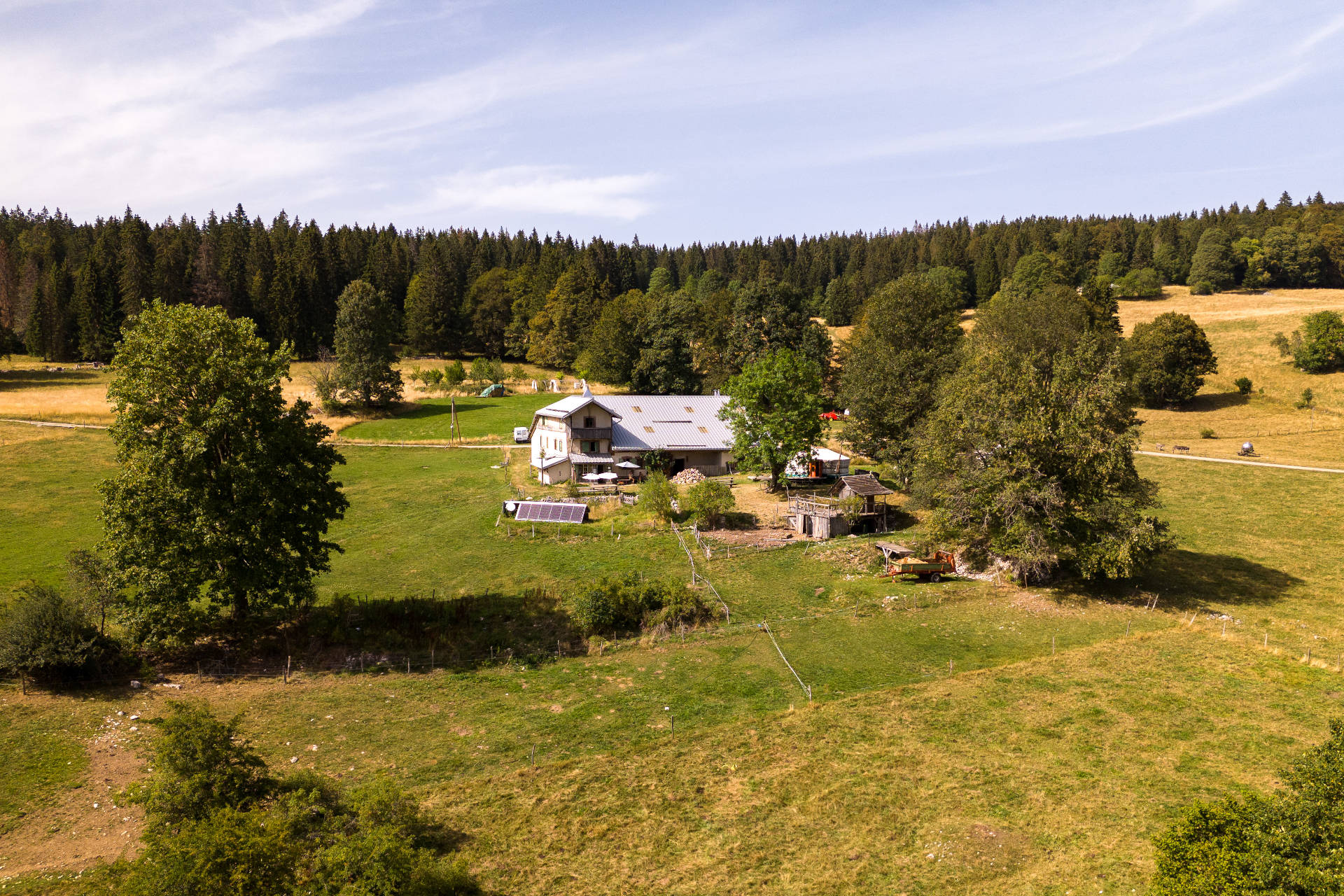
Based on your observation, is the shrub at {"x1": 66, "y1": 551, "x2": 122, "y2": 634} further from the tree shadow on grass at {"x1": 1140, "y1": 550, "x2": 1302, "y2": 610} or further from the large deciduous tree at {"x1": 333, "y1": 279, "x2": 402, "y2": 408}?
the large deciduous tree at {"x1": 333, "y1": 279, "x2": 402, "y2": 408}

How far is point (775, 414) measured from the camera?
56.1 m

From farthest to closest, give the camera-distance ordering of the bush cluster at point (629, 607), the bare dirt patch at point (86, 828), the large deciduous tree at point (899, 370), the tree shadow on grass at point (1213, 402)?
the tree shadow on grass at point (1213, 402), the large deciduous tree at point (899, 370), the bush cluster at point (629, 607), the bare dirt patch at point (86, 828)

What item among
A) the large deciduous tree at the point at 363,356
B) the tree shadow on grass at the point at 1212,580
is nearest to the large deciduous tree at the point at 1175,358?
the tree shadow on grass at the point at 1212,580

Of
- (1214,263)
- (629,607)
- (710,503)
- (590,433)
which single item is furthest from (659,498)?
(1214,263)

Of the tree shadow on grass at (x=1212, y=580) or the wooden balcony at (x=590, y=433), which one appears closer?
the tree shadow on grass at (x=1212, y=580)

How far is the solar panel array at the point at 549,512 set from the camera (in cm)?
5022

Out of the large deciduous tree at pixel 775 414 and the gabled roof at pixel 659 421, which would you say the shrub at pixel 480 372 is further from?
the large deciduous tree at pixel 775 414

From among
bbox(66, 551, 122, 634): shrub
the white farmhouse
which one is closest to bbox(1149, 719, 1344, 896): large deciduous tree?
bbox(66, 551, 122, 634): shrub

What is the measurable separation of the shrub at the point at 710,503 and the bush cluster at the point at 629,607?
11.8 meters

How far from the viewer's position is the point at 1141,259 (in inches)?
6383

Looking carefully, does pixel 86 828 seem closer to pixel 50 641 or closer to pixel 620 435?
pixel 50 641

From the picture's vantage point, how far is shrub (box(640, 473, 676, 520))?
161 feet

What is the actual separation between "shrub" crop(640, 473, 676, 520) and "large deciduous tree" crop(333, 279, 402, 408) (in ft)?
180

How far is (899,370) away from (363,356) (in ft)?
216
